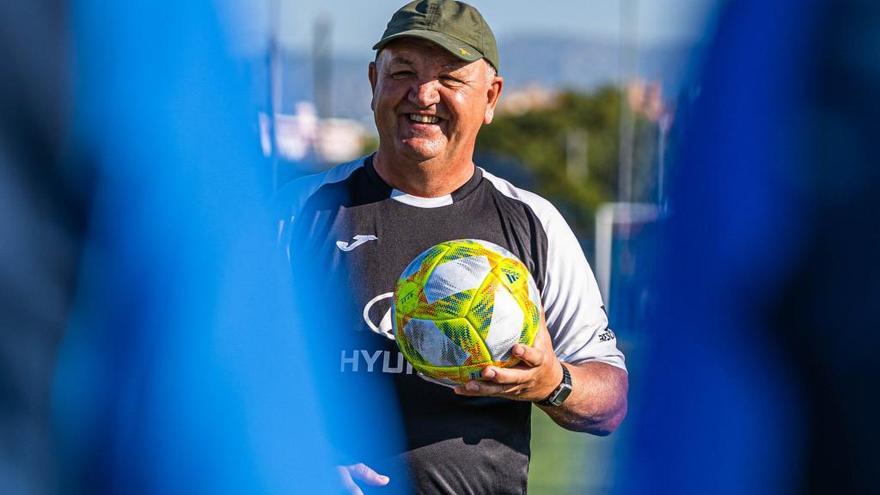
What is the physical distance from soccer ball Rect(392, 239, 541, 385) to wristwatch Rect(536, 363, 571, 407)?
0.82 ft

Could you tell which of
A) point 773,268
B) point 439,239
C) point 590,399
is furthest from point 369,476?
point 773,268

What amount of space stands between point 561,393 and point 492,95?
33.0 inches

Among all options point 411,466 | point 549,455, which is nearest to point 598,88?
point 549,455

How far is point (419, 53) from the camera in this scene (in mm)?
2828

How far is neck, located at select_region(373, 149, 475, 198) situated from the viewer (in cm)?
296

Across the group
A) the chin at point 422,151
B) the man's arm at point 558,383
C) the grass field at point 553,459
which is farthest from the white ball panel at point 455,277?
the grass field at point 553,459

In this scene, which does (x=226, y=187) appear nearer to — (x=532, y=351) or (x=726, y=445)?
(x=726, y=445)

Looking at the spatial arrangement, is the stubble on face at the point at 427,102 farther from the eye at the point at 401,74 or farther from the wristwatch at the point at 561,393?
the wristwatch at the point at 561,393

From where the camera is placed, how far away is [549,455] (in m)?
7.62

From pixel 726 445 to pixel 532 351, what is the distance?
98cm

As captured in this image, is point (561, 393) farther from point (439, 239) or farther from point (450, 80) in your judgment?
point (450, 80)

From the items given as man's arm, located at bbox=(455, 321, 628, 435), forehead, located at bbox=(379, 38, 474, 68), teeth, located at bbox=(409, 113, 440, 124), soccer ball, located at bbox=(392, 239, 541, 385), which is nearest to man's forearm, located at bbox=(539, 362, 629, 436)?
man's arm, located at bbox=(455, 321, 628, 435)

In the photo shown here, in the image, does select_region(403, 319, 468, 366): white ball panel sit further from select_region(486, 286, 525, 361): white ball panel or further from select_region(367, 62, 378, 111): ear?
select_region(367, 62, 378, 111): ear

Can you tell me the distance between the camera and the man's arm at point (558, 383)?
7.49 feet
